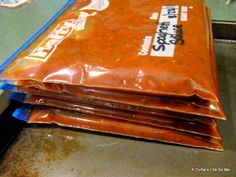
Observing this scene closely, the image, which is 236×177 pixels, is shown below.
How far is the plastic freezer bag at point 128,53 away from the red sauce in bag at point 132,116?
7 cm

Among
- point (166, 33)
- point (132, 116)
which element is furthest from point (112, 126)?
point (166, 33)

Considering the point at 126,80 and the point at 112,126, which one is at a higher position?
the point at 126,80

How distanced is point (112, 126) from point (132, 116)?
4 cm

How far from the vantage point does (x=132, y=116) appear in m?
0.43

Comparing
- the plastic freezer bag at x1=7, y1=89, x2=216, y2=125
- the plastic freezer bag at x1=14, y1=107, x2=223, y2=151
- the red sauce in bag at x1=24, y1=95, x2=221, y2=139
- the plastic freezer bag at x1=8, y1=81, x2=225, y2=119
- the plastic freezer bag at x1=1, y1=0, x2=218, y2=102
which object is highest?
the plastic freezer bag at x1=1, y1=0, x2=218, y2=102

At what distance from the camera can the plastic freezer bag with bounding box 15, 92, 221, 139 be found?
40 centimetres

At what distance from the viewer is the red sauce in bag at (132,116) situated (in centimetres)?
40

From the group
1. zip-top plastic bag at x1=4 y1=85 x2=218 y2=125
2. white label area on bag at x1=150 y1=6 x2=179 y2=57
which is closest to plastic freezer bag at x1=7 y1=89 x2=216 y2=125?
zip-top plastic bag at x1=4 y1=85 x2=218 y2=125

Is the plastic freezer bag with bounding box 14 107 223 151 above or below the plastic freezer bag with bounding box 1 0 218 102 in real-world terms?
below

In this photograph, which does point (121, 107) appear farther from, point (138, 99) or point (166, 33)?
point (166, 33)

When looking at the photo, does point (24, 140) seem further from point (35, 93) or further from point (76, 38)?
point (76, 38)

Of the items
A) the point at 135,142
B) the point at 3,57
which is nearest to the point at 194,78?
the point at 135,142

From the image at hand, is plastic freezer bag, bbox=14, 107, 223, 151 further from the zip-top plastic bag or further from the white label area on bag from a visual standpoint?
the white label area on bag

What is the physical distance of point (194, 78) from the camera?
36cm
